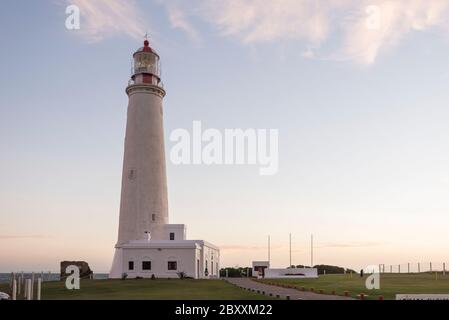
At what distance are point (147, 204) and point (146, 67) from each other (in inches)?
583

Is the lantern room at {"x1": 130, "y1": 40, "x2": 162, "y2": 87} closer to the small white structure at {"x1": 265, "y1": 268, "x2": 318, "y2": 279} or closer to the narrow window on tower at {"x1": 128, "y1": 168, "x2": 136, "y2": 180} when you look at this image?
the narrow window on tower at {"x1": 128, "y1": 168, "x2": 136, "y2": 180}

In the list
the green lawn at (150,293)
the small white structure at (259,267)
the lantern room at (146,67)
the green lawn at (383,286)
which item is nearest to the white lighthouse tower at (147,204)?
the lantern room at (146,67)

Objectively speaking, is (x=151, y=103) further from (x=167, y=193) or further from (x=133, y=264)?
(x=133, y=264)

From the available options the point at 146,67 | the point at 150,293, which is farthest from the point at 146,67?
the point at 150,293

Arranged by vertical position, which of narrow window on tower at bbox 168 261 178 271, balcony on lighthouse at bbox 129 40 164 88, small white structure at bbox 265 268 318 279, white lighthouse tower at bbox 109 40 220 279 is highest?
balcony on lighthouse at bbox 129 40 164 88

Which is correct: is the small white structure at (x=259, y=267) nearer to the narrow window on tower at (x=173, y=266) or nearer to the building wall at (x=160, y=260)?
the building wall at (x=160, y=260)

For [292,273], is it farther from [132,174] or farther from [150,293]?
[150,293]

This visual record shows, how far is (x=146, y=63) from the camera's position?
57281 millimetres

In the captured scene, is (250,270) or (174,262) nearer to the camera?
(174,262)

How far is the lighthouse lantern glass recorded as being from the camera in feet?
187

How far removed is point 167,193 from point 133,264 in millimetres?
8433

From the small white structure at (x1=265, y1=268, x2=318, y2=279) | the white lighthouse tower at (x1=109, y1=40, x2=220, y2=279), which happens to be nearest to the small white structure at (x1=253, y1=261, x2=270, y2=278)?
the small white structure at (x1=265, y1=268, x2=318, y2=279)

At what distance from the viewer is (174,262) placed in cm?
5278
